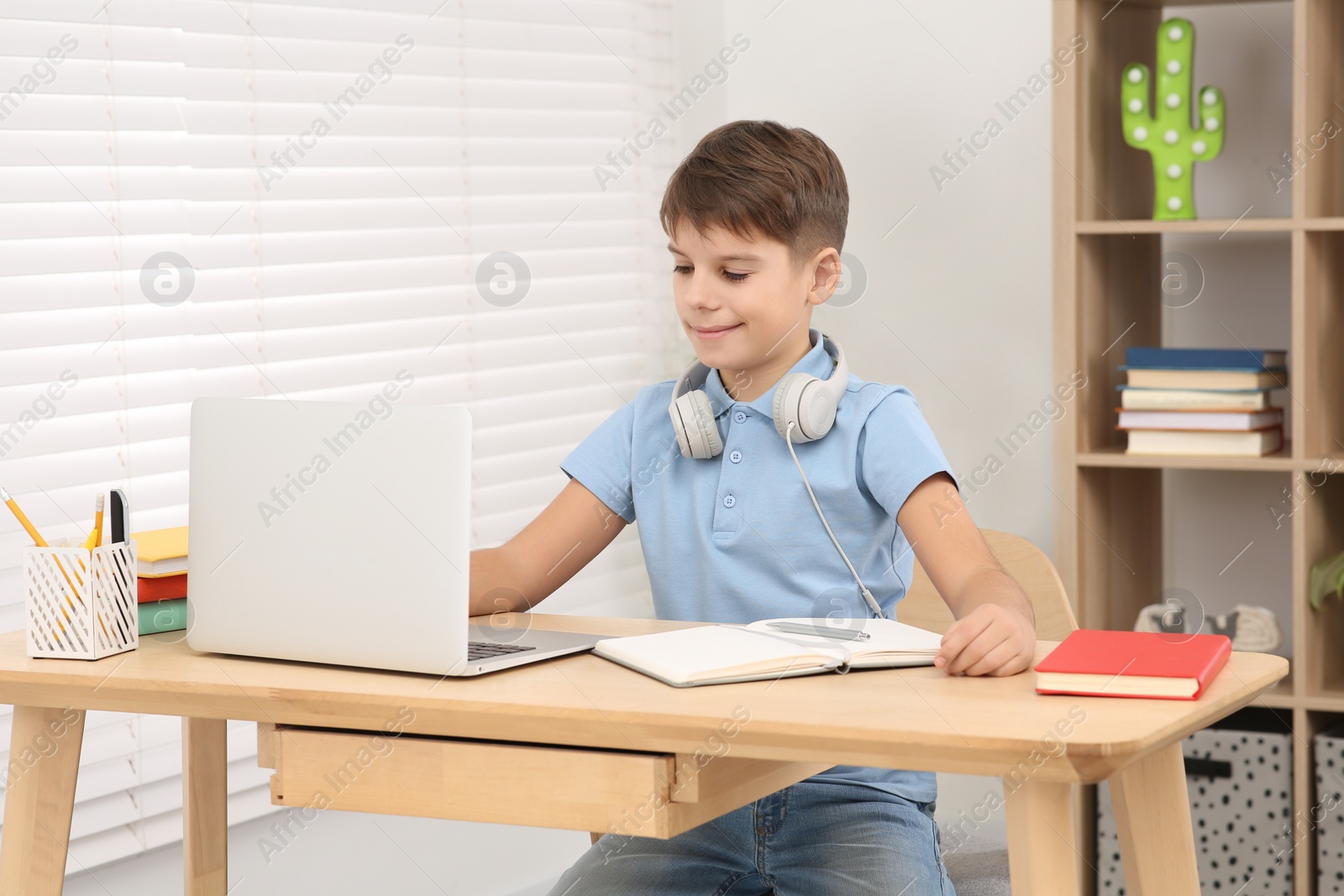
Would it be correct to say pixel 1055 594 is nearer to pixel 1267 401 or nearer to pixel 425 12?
pixel 1267 401

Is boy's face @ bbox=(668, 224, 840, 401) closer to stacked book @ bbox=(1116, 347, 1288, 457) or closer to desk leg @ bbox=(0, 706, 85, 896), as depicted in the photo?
desk leg @ bbox=(0, 706, 85, 896)

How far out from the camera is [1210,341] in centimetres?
273

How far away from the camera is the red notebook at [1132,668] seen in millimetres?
1149

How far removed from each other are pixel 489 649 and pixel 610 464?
0.48 meters

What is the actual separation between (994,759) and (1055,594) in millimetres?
881

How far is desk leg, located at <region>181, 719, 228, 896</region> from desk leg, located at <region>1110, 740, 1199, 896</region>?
1056 mm

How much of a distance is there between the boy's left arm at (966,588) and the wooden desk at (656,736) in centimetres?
2

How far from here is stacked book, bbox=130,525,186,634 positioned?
1510 mm

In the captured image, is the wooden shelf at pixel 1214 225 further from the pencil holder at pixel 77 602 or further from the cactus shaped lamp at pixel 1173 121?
the pencil holder at pixel 77 602

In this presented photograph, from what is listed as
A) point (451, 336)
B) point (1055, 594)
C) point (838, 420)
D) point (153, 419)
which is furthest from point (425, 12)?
point (1055, 594)

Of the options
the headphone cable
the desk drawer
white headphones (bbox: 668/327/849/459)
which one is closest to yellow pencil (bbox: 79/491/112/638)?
the desk drawer

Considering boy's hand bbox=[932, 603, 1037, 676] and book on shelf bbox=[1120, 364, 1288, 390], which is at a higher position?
book on shelf bbox=[1120, 364, 1288, 390]

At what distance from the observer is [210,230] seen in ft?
7.48

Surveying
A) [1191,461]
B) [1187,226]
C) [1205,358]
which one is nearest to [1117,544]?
[1191,461]
